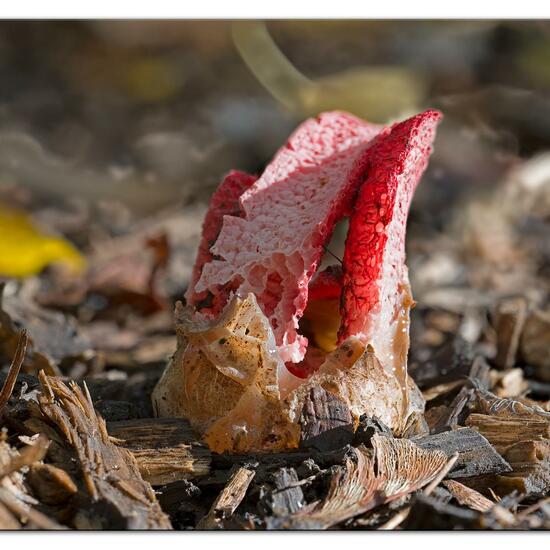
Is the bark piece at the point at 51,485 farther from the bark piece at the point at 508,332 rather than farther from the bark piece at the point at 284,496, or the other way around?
the bark piece at the point at 508,332

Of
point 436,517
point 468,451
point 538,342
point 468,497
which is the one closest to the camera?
point 436,517

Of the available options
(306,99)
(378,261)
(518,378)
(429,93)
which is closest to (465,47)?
(429,93)

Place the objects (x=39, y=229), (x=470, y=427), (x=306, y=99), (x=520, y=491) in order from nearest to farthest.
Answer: (x=520, y=491), (x=470, y=427), (x=39, y=229), (x=306, y=99)

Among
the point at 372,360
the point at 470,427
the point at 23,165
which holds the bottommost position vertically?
the point at 470,427

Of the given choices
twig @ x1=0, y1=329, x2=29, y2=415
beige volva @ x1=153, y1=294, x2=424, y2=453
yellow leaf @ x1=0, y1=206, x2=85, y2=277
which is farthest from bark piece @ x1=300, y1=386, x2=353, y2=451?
yellow leaf @ x1=0, y1=206, x2=85, y2=277

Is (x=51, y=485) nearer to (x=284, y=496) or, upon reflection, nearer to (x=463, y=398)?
(x=284, y=496)

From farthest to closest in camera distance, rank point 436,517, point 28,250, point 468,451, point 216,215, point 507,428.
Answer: point 28,250 < point 216,215 < point 507,428 < point 468,451 < point 436,517

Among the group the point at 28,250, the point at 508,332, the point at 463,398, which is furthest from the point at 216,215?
the point at 28,250

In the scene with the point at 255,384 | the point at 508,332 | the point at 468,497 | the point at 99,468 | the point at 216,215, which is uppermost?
the point at 216,215

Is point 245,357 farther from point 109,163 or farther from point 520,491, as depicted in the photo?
point 109,163
